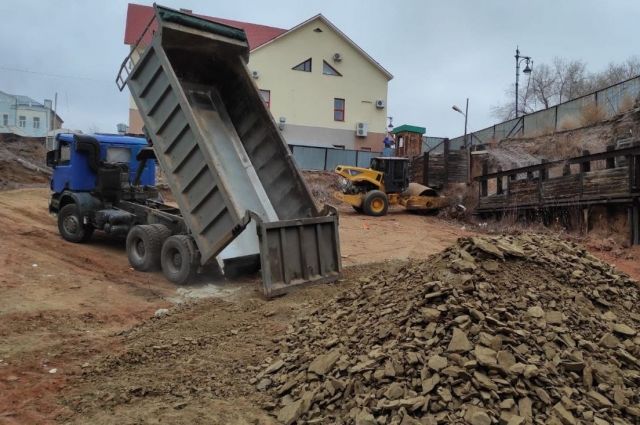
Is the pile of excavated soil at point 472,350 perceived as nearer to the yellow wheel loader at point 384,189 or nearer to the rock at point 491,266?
the rock at point 491,266

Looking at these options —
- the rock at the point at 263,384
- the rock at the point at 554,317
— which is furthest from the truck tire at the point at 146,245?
the rock at the point at 554,317

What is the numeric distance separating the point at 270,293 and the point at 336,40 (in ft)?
99.4

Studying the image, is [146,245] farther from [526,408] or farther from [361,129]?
[361,129]

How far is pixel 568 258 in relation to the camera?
19.3ft

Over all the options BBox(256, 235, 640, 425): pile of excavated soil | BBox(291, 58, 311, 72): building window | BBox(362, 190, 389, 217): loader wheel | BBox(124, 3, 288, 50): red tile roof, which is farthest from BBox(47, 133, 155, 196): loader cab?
BBox(124, 3, 288, 50): red tile roof

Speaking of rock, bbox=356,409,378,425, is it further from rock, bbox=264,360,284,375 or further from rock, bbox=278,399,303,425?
rock, bbox=264,360,284,375

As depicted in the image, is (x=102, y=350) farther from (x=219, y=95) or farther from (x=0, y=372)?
(x=219, y=95)

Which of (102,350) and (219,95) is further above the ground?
(219,95)

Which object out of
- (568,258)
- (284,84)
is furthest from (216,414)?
(284,84)

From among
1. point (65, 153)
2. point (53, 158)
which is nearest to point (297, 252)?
point (65, 153)

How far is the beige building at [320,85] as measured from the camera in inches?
1281

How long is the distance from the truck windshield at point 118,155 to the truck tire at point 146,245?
251 cm

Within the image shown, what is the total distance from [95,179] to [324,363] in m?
8.42

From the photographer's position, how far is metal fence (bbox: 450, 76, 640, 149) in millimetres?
18875
